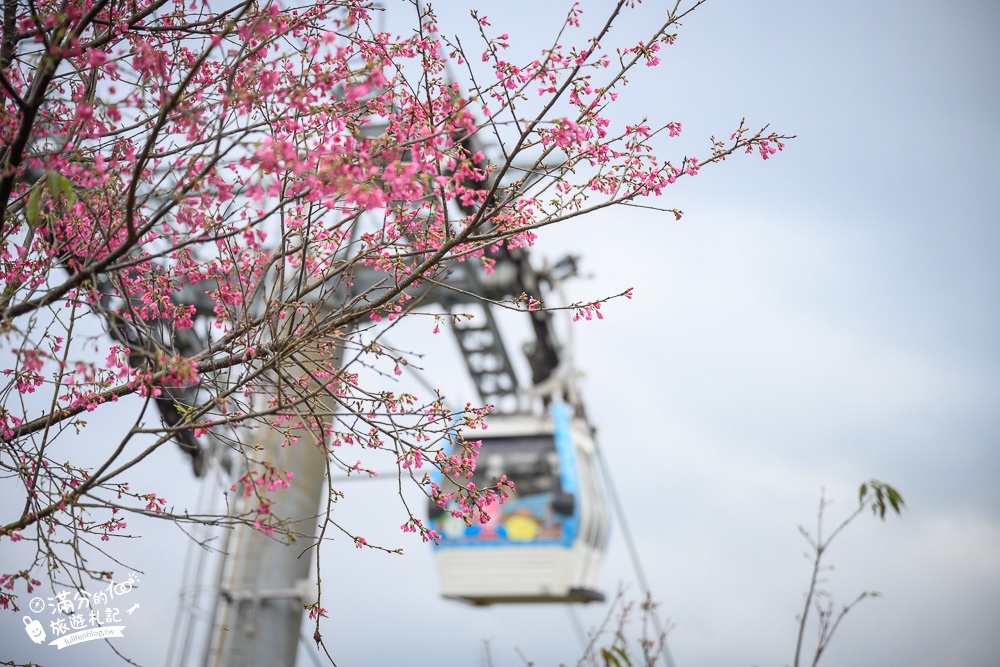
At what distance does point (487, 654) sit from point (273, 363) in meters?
3.37

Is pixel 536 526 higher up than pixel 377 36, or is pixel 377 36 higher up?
pixel 536 526

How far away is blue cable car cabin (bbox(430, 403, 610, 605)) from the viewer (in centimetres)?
1250

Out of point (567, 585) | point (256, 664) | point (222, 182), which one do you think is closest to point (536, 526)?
point (567, 585)

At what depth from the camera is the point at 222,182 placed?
3.29 metres

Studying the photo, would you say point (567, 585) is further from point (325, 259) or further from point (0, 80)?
point (0, 80)

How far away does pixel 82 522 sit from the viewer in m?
3.62

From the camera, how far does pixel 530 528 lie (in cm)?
1283

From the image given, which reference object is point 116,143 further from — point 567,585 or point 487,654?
point 567,585

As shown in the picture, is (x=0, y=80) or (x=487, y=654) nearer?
(x=0, y=80)

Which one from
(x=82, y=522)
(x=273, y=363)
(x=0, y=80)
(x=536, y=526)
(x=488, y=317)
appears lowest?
(x=82, y=522)

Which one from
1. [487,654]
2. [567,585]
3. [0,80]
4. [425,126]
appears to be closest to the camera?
[0,80]

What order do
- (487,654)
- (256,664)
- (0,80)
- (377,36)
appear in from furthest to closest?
(256,664), (487,654), (377,36), (0,80)

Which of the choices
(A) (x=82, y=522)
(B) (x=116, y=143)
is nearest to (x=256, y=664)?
(A) (x=82, y=522)

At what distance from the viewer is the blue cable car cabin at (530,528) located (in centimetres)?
1250
